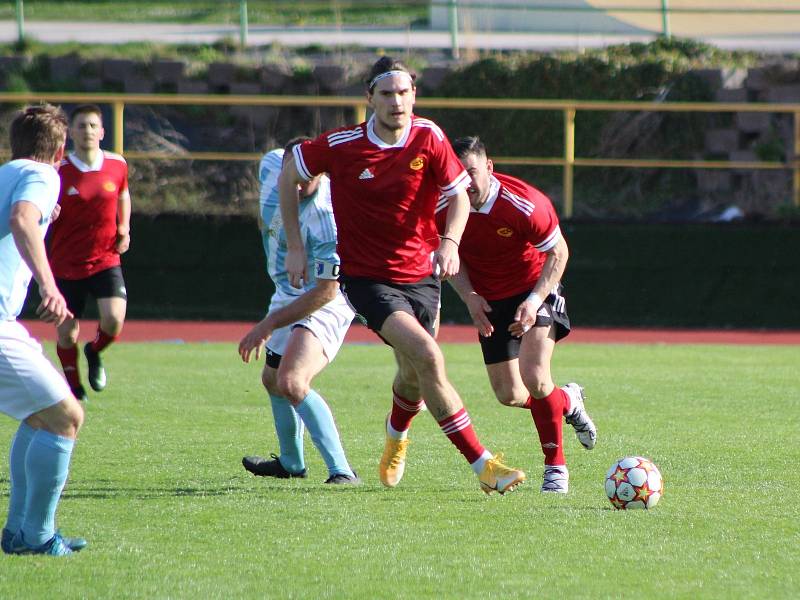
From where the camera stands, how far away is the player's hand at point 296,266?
6.10 metres

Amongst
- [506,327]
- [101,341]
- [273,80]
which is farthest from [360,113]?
Answer: [506,327]

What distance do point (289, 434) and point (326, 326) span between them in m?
0.64

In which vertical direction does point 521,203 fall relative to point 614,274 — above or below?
above

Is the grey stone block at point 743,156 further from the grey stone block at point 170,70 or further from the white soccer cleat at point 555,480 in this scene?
the white soccer cleat at point 555,480

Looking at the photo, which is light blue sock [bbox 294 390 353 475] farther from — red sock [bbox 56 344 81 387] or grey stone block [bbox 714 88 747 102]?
grey stone block [bbox 714 88 747 102]

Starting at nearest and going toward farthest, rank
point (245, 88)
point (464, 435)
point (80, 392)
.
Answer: point (464, 435)
point (80, 392)
point (245, 88)

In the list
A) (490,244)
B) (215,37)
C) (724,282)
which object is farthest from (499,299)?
(215,37)

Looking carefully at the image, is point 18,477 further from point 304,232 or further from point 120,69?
point 120,69

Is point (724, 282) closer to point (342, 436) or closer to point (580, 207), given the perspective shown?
point (580, 207)

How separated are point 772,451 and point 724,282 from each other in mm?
8937

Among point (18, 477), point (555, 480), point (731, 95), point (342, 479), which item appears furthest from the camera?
point (731, 95)

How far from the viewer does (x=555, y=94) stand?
2288 centimetres

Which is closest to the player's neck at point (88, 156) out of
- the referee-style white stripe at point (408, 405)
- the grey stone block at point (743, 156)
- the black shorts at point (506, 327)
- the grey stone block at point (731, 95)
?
the black shorts at point (506, 327)

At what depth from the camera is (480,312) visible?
22.5 ft
